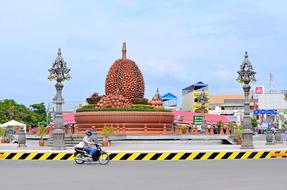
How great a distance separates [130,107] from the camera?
44656mm

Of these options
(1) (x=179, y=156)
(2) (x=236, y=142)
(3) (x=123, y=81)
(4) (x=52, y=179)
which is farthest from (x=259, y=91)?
(4) (x=52, y=179)

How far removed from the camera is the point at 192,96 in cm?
13338

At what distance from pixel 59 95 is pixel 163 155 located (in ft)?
24.4

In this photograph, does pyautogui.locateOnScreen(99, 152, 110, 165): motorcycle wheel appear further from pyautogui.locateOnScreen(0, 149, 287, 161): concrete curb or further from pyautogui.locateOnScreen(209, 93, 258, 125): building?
pyautogui.locateOnScreen(209, 93, 258, 125): building

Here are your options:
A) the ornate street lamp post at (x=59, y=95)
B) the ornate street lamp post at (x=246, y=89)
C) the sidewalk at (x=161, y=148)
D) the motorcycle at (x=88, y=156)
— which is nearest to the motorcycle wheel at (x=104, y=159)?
the motorcycle at (x=88, y=156)

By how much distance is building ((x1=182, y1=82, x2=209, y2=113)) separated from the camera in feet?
429

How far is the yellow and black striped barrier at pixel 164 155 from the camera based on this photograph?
70.5ft

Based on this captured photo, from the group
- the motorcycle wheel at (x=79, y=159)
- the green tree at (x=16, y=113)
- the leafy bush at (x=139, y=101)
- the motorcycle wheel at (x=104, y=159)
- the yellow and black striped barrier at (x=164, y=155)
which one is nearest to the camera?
the motorcycle wheel at (x=104, y=159)

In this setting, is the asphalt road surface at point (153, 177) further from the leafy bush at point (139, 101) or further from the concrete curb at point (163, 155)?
the leafy bush at point (139, 101)

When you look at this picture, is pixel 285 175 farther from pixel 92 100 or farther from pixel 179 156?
pixel 92 100

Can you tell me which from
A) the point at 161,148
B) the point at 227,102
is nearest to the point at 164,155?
the point at 161,148

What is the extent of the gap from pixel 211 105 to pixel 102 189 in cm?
14510

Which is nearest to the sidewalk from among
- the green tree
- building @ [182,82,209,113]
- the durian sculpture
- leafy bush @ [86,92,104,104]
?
the durian sculpture

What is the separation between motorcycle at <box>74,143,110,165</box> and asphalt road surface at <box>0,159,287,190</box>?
160 centimetres
